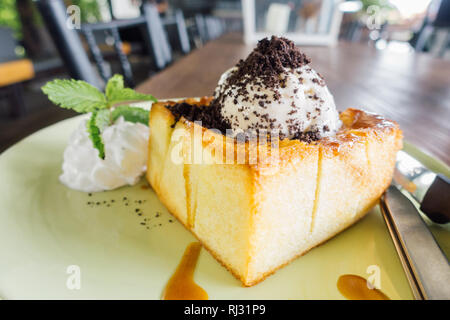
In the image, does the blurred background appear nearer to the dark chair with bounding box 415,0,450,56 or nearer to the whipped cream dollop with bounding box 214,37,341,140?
the dark chair with bounding box 415,0,450,56

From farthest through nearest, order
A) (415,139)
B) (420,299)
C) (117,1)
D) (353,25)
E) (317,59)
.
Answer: (117,1) < (353,25) < (317,59) < (415,139) < (420,299)

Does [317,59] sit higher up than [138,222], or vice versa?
[138,222]

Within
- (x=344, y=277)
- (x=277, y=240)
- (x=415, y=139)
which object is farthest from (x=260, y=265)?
(x=415, y=139)

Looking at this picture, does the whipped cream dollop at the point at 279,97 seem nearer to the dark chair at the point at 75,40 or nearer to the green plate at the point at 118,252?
the green plate at the point at 118,252

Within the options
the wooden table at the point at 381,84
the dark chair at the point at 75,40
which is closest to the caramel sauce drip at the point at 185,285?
the wooden table at the point at 381,84

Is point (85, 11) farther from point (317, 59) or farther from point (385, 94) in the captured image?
point (385, 94)

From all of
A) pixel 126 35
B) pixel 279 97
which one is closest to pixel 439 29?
pixel 279 97
